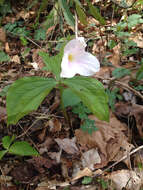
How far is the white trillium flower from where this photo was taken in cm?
98

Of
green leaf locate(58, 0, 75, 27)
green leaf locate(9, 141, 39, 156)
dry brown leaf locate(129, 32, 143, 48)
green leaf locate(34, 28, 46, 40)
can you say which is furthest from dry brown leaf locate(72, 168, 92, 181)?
green leaf locate(34, 28, 46, 40)

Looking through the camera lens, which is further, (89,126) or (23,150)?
(89,126)

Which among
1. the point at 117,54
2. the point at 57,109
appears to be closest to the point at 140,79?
the point at 117,54

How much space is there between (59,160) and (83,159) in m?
0.13

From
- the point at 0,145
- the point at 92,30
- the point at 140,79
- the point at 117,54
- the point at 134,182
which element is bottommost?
the point at 134,182

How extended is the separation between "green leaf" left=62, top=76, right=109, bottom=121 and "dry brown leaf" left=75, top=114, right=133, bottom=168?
13.4 inches

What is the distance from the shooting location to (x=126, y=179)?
100 centimetres

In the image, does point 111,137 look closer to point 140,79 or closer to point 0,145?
point 140,79

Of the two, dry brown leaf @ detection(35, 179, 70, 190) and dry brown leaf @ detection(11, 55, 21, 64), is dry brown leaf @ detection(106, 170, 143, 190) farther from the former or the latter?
dry brown leaf @ detection(11, 55, 21, 64)

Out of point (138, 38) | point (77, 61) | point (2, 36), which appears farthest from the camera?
point (2, 36)

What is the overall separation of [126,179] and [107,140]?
0.24 m

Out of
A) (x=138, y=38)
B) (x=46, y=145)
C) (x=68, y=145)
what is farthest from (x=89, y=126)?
(x=138, y=38)

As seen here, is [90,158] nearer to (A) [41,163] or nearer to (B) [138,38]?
(A) [41,163]

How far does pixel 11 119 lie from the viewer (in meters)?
0.88
